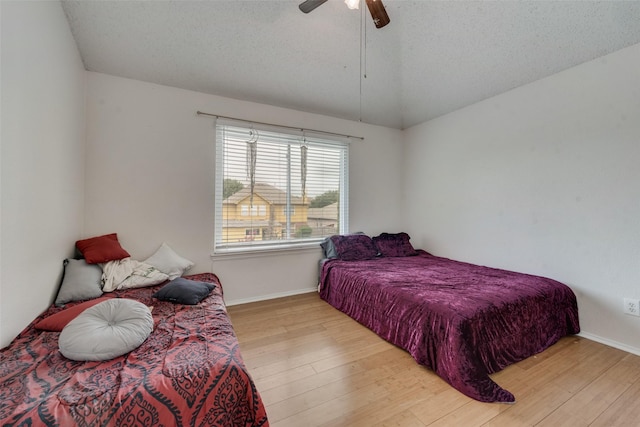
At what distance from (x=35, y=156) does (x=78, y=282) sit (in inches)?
39.4

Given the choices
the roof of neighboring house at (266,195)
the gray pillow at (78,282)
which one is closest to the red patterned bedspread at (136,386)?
the gray pillow at (78,282)

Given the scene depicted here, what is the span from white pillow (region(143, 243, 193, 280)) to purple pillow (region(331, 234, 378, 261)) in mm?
1822

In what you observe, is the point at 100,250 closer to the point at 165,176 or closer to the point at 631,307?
the point at 165,176

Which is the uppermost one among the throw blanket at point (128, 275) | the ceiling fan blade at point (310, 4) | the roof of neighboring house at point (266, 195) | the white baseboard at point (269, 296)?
the ceiling fan blade at point (310, 4)

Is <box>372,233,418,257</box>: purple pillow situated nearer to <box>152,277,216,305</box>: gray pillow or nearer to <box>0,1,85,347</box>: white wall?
<box>152,277,216,305</box>: gray pillow

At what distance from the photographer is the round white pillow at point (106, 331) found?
1.26 metres

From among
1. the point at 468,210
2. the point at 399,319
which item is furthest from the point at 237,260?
the point at 468,210

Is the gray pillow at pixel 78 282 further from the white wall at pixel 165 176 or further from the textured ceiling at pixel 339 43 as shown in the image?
the textured ceiling at pixel 339 43

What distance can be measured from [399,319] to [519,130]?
250cm

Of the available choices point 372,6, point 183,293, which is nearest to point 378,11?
point 372,6

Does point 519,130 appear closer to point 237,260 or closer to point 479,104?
point 479,104

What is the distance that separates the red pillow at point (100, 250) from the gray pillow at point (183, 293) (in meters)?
0.62

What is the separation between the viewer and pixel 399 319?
2174mm

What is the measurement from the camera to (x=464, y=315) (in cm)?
178
